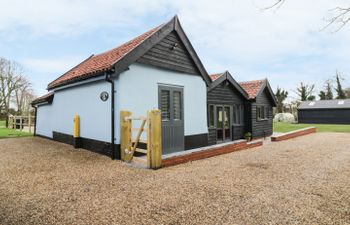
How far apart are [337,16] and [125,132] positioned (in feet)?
21.4

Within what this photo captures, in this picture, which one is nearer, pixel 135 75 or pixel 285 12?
pixel 285 12

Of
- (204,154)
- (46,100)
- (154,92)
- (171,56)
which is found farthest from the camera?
(46,100)

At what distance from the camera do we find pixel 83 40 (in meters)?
15.5

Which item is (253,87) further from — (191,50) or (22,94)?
(22,94)

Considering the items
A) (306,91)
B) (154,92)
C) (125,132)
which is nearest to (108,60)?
(154,92)

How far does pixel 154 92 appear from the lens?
29.3ft

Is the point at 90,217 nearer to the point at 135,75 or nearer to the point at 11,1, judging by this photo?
the point at 135,75

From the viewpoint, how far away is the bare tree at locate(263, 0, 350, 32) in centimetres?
376

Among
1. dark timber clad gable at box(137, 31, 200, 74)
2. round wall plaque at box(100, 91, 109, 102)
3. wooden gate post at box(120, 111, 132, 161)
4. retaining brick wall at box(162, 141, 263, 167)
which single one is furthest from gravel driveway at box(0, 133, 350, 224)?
dark timber clad gable at box(137, 31, 200, 74)

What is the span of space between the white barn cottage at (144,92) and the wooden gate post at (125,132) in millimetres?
255

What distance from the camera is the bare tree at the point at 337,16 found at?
12.3 ft

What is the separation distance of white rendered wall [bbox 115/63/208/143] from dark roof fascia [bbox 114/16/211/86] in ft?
1.00

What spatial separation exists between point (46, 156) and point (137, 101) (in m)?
4.28

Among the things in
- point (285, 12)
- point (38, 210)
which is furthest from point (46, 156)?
point (285, 12)
